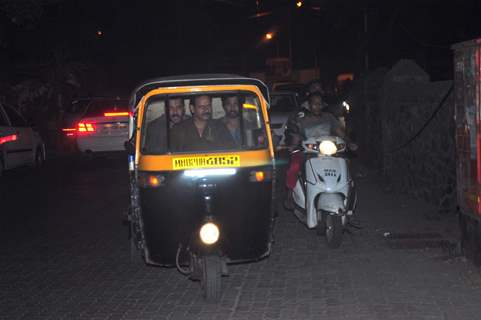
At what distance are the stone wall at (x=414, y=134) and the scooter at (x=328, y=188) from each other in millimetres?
1820

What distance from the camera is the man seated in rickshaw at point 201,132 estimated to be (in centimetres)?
693

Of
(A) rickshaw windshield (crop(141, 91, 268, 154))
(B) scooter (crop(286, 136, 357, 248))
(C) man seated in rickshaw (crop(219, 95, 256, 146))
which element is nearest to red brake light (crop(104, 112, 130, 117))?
(B) scooter (crop(286, 136, 357, 248))

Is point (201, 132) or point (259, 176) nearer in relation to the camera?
point (259, 176)

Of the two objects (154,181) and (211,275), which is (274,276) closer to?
(211,275)

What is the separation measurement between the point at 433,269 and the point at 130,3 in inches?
1256

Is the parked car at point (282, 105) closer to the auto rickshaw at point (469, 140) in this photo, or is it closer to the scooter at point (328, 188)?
the scooter at point (328, 188)

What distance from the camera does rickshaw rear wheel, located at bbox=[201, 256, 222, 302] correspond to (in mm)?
6469

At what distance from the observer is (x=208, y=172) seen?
6652 mm

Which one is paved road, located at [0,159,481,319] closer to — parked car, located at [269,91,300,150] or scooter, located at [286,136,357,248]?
scooter, located at [286,136,357,248]

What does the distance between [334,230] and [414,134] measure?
12.5 feet

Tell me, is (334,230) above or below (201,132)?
below

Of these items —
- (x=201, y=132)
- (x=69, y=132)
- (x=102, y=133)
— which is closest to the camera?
(x=201, y=132)

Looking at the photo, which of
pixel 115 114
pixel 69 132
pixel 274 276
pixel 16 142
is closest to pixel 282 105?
pixel 115 114

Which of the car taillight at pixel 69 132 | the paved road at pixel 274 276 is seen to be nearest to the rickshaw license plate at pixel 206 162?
the paved road at pixel 274 276
